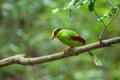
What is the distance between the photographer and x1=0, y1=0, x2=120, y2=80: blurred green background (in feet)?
19.7

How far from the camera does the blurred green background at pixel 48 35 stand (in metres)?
6.00

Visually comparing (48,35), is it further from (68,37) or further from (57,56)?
(57,56)

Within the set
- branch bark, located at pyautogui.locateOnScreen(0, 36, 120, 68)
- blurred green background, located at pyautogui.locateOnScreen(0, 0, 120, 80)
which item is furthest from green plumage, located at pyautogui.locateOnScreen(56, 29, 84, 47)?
blurred green background, located at pyautogui.locateOnScreen(0, 0, 120, 80)

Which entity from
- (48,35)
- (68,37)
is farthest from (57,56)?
(48,35)

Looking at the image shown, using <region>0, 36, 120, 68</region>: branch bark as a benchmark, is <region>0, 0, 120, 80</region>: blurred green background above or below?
above

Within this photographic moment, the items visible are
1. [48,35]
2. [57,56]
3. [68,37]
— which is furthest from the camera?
[48,35]

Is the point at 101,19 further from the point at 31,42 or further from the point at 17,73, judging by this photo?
the point at 17,73

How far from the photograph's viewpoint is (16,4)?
6.23m

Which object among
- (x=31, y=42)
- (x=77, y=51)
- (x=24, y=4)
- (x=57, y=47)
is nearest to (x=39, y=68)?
(x=57, y=47)

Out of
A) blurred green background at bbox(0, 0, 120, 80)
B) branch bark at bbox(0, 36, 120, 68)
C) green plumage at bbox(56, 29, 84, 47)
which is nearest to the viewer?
branch bark at bbox(0, 36, 120, 68)

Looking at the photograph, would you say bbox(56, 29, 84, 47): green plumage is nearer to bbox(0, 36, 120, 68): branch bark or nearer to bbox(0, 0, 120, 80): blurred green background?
bbox(0, 36, 120, 68): branch bark

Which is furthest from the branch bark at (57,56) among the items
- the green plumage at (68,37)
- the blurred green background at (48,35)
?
the blurred green background at (48,35)

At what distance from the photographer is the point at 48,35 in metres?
6.34

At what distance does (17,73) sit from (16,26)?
837 millimetres
